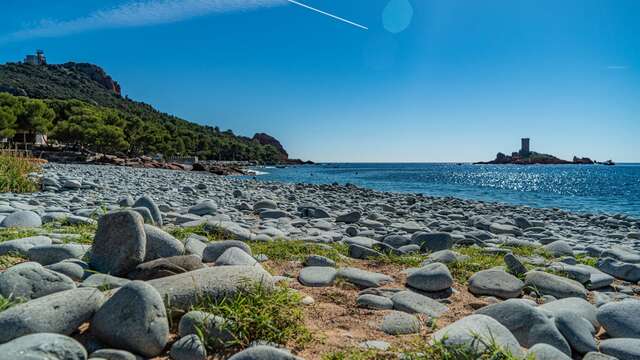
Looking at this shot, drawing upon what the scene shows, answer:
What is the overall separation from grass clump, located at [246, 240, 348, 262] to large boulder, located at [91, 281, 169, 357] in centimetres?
250

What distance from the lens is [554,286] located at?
3.96 meters

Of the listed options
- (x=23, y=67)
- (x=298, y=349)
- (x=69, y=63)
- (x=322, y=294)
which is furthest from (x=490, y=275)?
(x=69, y=63)

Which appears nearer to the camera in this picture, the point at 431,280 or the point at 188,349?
the point at 188,349

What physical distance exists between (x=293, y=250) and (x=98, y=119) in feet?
188

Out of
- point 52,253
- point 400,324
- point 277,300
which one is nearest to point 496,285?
point 400,324

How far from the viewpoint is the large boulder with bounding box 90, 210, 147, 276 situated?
334cm

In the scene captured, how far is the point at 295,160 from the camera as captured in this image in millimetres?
176250

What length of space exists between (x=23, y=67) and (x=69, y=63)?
3548 cm

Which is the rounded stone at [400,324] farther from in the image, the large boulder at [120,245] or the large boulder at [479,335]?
the large boulder at [120,245]

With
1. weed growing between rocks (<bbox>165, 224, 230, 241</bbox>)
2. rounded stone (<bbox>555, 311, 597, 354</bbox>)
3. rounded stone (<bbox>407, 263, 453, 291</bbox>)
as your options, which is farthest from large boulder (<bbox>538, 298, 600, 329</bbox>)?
weed growing between rocks (<bbox>165, 224, 230, 241</bbox>)

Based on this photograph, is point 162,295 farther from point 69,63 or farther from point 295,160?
point 295,160

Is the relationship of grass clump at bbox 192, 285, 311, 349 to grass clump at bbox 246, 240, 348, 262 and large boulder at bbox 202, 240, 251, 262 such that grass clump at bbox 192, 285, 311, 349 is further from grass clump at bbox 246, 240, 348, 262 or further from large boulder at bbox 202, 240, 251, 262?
grass clump at bbox 246, 240, 348, 262

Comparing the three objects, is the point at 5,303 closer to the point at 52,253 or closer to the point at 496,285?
the point at 52,253

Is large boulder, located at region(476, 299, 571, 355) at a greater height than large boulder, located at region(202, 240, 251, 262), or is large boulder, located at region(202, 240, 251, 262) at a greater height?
large boulder, located at region(202, 240, 251, 262)
